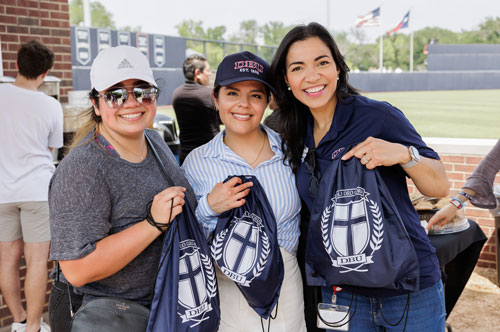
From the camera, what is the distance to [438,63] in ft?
170

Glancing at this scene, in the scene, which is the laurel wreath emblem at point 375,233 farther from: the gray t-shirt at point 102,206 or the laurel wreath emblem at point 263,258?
the gray t-shirt at point 102,206

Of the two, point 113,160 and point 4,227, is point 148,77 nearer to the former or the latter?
point 113,160

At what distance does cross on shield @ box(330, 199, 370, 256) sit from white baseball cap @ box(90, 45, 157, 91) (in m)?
0.95

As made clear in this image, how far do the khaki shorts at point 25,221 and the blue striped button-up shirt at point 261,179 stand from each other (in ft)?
7.71

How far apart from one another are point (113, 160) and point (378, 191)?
1.06m

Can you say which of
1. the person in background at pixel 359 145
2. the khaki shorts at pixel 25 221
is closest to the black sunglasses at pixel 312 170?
the person in background at pixel 359 145

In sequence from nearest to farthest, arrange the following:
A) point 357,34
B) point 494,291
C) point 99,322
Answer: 1. point 99,322
2. point 494,291
3. point 357,34

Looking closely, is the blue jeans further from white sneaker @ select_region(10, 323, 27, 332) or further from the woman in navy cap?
white sneaker @ select_region(10, 323, 27, 332)

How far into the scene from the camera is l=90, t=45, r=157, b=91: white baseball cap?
1.87 metres

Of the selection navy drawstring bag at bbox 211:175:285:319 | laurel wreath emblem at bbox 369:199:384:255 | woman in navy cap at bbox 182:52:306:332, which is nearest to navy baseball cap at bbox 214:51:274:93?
woman in navy cap at bbox 182:52:306:332

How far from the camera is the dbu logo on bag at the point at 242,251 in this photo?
75.2 inches

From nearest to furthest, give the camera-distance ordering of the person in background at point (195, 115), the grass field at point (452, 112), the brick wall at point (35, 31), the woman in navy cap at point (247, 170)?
the woman in navy cap at point (247, 170), the brick wall at point (35, 31), the person in background at point (195, 115), the grass field at point (452, 112)

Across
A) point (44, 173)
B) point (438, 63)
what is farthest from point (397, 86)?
point (44, 173)

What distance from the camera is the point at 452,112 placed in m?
26.6
